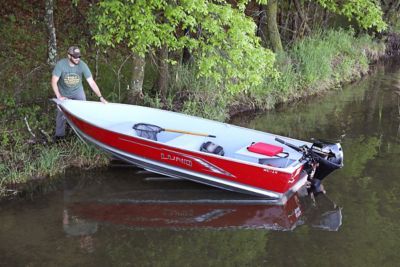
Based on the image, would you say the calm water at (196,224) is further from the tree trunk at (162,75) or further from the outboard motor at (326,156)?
the tree trunk at (162,75)

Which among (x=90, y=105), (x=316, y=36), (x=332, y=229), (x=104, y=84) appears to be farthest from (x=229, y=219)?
(x=316, y=36)

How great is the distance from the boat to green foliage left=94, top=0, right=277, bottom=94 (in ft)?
3.89

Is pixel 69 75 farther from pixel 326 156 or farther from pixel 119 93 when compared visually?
pixel 326 156

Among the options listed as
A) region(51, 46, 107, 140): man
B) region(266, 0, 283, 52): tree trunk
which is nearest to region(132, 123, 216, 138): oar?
region(51, 46, 107, 140): man

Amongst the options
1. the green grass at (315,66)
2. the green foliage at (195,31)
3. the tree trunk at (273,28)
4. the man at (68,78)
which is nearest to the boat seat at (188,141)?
the green foliage at (195,31)

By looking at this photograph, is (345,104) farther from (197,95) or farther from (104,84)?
(104,84)

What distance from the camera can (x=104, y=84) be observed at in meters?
11.1

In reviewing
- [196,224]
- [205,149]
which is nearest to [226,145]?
[205,149]

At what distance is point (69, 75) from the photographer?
8375mm

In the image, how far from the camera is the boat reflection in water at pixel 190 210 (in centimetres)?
725

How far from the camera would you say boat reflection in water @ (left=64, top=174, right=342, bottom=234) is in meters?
7.25

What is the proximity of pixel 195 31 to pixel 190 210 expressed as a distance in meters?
3.33

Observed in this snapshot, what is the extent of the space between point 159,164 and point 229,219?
1523 mm

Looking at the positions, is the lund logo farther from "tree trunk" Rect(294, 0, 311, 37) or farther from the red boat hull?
"tree trunk" Rect(294, 0, 311, 37)
